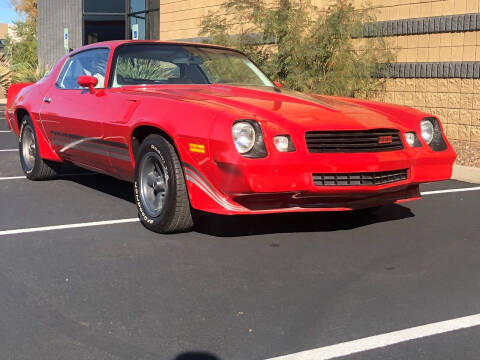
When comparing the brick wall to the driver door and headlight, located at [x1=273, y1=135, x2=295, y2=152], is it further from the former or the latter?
headlight, located at [x1=273, y1=135, x2=295, y2=152]

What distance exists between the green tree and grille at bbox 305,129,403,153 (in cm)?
640

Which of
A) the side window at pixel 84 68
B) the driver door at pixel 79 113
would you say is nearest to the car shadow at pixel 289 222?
the driver door at pixel 79 113

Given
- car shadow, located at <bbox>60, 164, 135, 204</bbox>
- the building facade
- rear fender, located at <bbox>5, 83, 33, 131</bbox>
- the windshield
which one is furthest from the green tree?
the windshield

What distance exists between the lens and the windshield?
6102 mm

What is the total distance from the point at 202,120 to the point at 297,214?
1811mm

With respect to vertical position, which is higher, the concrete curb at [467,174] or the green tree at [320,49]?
the green tree at [320,49]

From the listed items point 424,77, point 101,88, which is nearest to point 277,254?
point 101,88

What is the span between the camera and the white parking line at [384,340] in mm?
3029

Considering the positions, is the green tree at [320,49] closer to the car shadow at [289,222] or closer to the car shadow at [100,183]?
the car shadow at [100,183]

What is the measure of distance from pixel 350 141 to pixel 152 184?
1629 mm

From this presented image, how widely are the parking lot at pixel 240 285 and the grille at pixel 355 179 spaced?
0.51 metres

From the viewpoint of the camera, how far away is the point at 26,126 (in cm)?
777

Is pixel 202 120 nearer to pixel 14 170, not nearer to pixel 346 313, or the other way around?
pixel 346 313

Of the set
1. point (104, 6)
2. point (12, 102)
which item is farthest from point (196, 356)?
point (104, 6)
